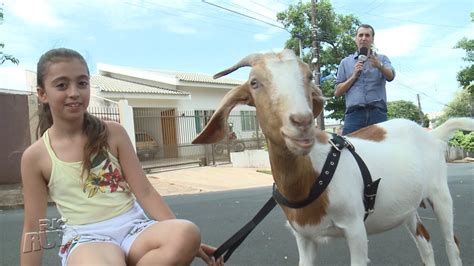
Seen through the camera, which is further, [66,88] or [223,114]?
[223,114]

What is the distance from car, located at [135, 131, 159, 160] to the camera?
17.0m

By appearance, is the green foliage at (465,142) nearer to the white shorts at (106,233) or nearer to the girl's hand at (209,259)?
the girl's hand at (209,259)

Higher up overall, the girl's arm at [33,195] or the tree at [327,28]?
the tree at [327,28]

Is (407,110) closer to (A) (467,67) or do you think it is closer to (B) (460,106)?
(B) (460,106)

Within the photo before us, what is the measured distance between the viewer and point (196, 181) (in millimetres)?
14352

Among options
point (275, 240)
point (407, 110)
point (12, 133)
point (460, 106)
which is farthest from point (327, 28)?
point (460, 106)

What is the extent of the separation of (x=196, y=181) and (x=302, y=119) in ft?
40.8

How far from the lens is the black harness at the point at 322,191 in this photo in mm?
2629

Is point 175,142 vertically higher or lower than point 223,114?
lower

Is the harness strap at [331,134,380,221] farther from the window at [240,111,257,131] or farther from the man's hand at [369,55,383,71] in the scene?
the window at [240,111,257,131]

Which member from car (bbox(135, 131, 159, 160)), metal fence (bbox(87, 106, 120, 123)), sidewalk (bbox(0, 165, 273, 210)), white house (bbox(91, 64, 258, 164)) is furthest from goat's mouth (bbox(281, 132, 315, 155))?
car (bbox(135, 131, 159, 160))

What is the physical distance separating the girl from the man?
2.34m

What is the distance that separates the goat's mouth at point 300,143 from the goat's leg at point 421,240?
80.8 inches

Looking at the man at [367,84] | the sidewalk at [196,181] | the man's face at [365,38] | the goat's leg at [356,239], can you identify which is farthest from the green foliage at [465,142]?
the goat's leg at [356,239]
